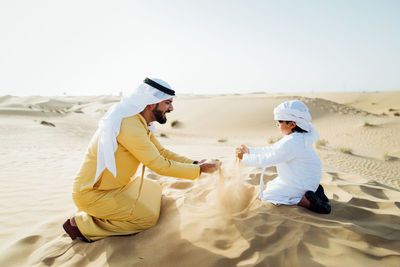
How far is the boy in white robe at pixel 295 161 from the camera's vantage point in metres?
2.98

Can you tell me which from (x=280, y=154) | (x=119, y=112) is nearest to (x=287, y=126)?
(x=280, y=154)

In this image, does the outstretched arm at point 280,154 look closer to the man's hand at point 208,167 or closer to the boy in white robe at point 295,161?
the boy in white robe at point 295,161

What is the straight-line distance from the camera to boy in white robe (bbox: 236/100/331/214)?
2.98 metres

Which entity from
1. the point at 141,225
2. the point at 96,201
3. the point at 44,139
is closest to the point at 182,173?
the point at 141,225

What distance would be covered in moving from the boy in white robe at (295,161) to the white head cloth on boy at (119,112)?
54.6 inches

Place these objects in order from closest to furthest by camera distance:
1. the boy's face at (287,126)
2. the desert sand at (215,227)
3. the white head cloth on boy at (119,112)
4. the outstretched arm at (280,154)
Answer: the desert sand at (215,227) < the white head cloth on boy at (119,112) < the outstretched arm at (280,154) < the boy's face at (287,126)

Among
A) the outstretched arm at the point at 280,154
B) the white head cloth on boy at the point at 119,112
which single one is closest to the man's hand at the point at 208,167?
the outstretched arm at the point at 280,154

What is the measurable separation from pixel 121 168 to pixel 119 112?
656mm

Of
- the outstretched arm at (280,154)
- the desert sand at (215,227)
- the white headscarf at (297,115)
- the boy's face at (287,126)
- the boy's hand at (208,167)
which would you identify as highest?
the white headscarf at (297,115)

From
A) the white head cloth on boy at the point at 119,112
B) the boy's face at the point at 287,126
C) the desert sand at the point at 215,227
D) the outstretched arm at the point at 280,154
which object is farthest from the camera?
the boy's face at the point at 287,126

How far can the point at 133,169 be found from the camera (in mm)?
2928

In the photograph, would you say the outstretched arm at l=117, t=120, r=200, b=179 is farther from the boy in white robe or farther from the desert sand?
the boy in white robe

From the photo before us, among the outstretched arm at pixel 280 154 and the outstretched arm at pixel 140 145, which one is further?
the outstretched arm at pixel 280 154

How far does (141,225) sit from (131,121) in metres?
1.25
